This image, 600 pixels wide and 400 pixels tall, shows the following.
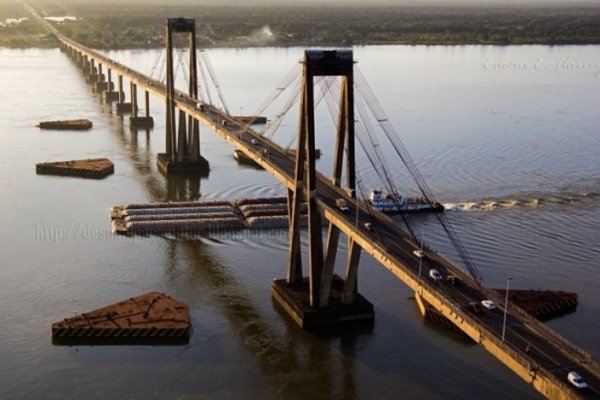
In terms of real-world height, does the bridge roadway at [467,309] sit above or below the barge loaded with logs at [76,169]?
above

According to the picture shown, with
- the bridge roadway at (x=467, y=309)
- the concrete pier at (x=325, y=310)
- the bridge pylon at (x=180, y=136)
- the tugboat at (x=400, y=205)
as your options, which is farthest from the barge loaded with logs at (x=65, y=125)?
the concrete pier at (x=325, y=310)

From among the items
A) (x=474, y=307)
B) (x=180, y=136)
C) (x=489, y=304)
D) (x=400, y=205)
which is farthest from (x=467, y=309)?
(x=180, y=136)

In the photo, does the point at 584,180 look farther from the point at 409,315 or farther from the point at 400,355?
the point at 400,355

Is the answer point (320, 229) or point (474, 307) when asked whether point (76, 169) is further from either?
point (474, 307)

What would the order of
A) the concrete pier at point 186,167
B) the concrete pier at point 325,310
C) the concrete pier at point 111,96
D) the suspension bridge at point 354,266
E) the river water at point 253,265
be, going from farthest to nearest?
the concrete pier at point 111,96
the concrete pier at point 186,167
the concrete pier at point 325,310
the river water at point 253,265
the suspension bridge at point 354,266

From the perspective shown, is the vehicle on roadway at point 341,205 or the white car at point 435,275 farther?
the vehicle on roadway at point 341,205

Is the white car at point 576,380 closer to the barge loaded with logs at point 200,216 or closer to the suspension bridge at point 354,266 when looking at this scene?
the suspension bridge at point 354,266

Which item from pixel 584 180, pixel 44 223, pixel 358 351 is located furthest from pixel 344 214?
pixel 584 180
